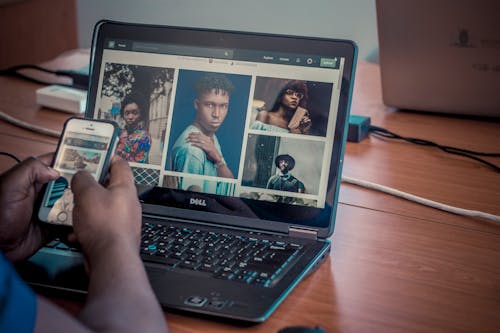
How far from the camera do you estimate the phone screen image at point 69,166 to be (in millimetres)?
870

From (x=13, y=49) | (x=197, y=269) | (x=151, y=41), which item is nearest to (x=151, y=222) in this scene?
(x=197, y=269)

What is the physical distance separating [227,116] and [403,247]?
323 mm

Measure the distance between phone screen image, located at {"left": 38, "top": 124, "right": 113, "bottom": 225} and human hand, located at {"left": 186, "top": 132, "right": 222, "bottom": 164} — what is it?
14 cm

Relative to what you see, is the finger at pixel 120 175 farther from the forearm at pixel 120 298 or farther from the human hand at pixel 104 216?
the forearm at pixel 120 298

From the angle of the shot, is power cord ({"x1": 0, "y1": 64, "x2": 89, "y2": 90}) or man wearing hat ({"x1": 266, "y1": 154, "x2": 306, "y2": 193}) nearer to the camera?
man wearing hat ({"x1": 266, "y1": 154, "x2": 306, "y2": 193})

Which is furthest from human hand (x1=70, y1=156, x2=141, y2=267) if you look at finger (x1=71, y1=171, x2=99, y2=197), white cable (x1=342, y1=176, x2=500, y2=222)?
white cable (x1=342, y1=176, x2=500, y2=222)

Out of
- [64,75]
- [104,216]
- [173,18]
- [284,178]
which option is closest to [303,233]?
[284,178]

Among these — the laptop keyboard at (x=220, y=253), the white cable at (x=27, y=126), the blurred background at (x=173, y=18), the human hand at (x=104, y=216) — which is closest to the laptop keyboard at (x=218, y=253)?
the laptop keyboard at (x=220, y=253)

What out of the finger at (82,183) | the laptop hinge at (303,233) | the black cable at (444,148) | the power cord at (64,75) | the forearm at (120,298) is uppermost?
the power cord at (64,75)

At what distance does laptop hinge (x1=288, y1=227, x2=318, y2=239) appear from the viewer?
3.15 ft

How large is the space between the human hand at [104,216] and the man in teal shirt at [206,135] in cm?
20

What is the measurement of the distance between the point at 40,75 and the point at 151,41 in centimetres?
82

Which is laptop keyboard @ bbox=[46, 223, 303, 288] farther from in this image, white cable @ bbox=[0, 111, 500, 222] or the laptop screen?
white cable @ bbox=[0, 111, 500, 222]

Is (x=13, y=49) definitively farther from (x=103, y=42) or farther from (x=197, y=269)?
(x=197, y=269)
